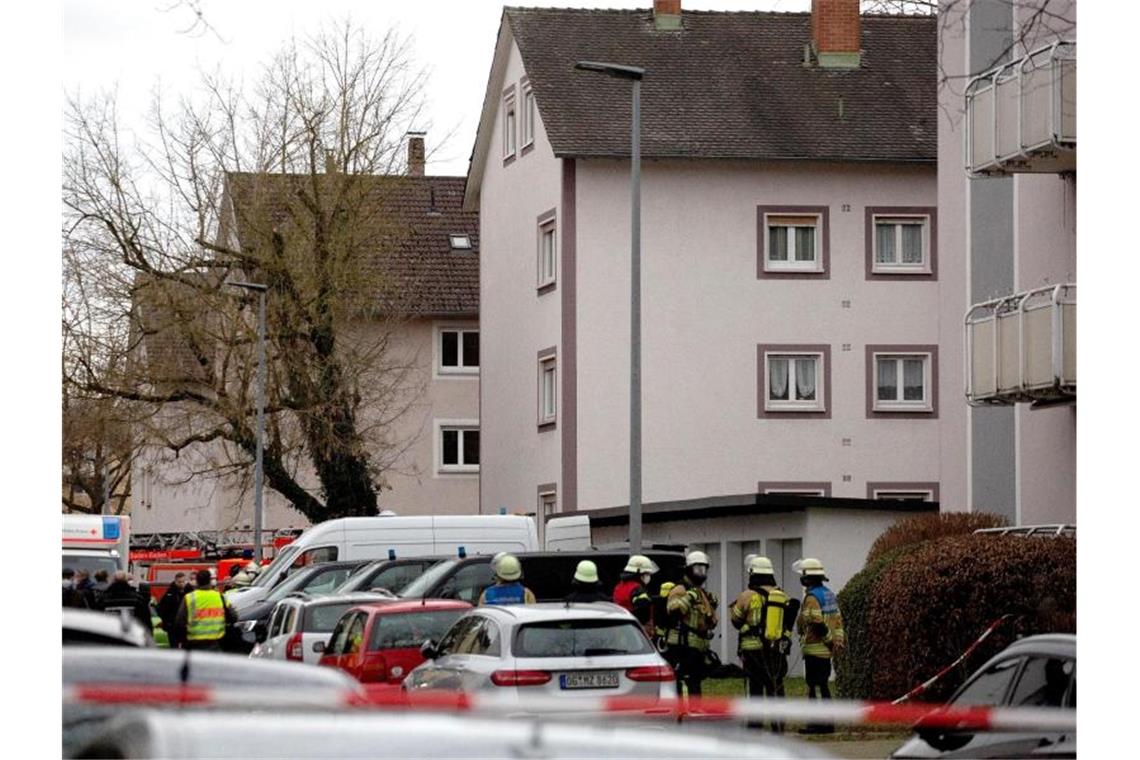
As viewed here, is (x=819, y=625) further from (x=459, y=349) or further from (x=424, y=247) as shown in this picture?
(x=424, y=247)

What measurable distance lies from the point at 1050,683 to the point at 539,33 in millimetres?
35925

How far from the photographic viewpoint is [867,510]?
28.0 meters

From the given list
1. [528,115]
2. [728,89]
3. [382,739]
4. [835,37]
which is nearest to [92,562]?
[528,115]

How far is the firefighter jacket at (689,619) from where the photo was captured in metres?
18.9

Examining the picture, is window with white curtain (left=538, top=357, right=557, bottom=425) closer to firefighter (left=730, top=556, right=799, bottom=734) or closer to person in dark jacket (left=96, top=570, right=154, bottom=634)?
person in dark jacket (left=96, top=570, right=154, bottom=634)

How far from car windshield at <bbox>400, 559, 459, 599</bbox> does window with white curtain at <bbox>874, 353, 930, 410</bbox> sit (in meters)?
17.5

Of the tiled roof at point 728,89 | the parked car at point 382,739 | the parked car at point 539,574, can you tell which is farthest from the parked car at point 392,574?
the parked car at point 382,739

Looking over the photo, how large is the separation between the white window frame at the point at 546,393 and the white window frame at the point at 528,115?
4272mm

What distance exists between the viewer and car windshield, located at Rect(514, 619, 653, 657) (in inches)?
606

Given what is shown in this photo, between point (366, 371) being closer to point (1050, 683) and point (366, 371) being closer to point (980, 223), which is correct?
point (980, 223)

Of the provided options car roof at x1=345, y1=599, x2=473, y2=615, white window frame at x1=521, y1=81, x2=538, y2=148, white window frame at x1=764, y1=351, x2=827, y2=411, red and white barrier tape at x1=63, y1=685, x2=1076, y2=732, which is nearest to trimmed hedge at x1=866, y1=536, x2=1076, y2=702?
car roof at x1=345, y1=599, x2=473, y2=615

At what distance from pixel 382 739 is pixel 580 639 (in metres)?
10.9

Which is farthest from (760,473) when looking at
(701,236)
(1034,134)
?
(1034,134)

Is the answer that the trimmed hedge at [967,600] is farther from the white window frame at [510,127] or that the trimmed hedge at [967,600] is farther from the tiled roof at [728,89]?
the white window frame at [510,127]
